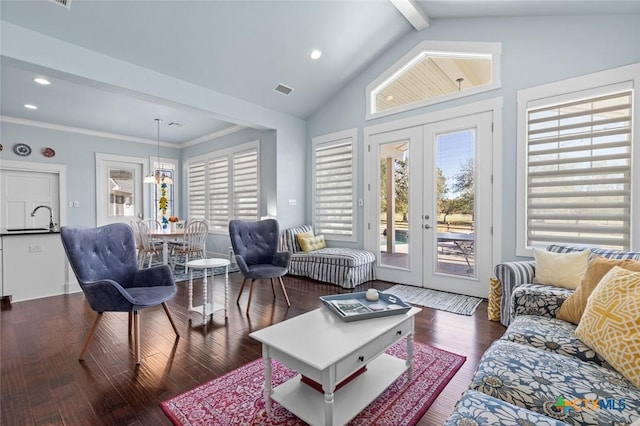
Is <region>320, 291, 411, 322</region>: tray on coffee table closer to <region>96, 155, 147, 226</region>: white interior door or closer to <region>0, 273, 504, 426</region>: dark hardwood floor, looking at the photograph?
<region>0, 273, 504, 426</region>: dark hardwood floor

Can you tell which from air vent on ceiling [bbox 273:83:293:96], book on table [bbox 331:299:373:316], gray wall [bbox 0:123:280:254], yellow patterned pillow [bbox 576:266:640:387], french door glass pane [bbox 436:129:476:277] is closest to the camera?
yellow patterned pillow [bbox 576:266:640:387]

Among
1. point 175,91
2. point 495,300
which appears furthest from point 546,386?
point 175,91

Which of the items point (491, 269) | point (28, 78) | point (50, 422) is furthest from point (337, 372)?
point (28, 78)

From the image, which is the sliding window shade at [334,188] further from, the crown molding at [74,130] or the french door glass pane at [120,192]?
the french door glass pane at [120,192]

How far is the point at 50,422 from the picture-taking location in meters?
1.63

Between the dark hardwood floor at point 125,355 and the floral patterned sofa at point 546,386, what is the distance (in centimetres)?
52

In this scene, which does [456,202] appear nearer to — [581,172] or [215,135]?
[581,172]

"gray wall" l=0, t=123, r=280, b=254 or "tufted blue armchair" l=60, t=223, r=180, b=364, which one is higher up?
"gray wall" l=0, t=123, r=280, b=254

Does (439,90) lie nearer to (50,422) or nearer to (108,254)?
(108,254)

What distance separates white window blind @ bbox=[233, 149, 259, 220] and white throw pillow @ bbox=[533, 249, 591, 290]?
180 inches

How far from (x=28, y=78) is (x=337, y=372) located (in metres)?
5.23

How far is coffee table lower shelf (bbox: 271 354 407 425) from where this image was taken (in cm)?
156

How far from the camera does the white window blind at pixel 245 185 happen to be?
5.96 m

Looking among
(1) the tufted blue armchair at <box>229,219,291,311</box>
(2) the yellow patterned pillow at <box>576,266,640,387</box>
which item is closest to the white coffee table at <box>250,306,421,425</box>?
(2) the yellow patterned pillow at <box>576,266,640,387</box>
